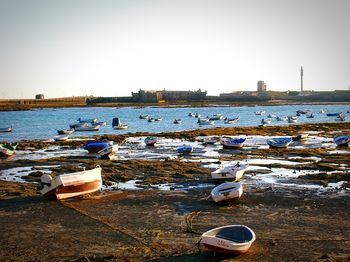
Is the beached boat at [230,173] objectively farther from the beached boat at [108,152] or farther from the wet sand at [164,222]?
the beached boat at [108,152]

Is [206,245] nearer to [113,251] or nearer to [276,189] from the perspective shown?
[113,251]

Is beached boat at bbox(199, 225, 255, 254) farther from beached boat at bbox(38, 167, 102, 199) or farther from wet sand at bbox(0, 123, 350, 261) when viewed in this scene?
beached boat at bbox(38, 167, 102, 199)

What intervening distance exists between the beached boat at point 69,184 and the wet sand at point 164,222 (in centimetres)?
49

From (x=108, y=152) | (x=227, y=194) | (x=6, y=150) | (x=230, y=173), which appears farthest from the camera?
(x=6, y=150)

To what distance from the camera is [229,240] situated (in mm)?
15250

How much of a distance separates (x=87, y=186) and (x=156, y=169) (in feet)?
30.5

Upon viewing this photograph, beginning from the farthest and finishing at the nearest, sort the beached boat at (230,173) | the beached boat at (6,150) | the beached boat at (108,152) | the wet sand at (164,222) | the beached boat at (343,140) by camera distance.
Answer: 1. the beached boat at (343,140)
2. the beached boat at (6,150)
3. the beached boat at (108,152)
4. the beached boat at (230,173)
5. the wet sand at (164,222)

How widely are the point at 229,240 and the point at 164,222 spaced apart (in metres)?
5.04

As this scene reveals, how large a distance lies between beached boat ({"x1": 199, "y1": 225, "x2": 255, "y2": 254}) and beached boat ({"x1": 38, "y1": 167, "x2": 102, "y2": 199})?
11.5m

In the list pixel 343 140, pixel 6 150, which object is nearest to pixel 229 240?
pixel 6 150

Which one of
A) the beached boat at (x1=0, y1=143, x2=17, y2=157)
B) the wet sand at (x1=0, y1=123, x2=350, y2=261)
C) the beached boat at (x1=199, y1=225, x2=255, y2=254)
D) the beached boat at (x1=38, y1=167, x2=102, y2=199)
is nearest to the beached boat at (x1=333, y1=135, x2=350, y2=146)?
the wet sand at (x1=0, y1=123, x2=350, y2=261)

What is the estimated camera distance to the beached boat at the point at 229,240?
1465 cm

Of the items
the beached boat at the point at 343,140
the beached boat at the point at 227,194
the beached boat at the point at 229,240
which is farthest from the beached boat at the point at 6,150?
the beached boat at the point at 343,140

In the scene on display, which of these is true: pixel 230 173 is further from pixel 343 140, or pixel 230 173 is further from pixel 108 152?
pixel 343 140
